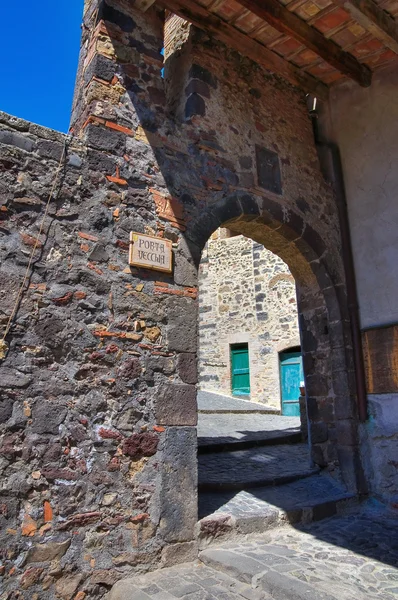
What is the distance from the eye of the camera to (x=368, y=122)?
5414mm

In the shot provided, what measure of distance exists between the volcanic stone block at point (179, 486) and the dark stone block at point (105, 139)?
2.25 metres

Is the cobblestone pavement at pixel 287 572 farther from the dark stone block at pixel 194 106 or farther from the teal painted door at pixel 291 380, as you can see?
the teal painted door at pixel 291 380

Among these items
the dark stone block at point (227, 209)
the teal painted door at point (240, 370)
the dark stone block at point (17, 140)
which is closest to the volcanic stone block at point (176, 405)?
the dark stone block at point (227, 209)

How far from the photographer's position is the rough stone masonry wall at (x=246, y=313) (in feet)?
39.7

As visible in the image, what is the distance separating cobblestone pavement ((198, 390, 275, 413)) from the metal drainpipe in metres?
5.04

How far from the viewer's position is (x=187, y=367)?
3.66 meters

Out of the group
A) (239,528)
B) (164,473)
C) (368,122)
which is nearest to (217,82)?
(368,122)

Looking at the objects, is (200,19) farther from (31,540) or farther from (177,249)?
(31,540)

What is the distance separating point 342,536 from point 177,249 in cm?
269

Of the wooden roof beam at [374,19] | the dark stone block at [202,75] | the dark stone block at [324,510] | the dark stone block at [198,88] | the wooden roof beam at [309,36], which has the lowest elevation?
the dark stone block at [324,510]

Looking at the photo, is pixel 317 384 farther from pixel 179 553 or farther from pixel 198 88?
pixel 198 88

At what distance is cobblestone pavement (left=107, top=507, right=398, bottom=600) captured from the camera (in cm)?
272

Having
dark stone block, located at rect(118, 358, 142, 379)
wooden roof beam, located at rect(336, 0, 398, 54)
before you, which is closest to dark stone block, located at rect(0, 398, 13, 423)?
dark stone block, located at rect(118, 358, 142, 379)

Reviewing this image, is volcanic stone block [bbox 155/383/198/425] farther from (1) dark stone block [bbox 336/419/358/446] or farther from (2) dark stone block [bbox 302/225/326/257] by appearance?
(2) dark stone block [bbox 302/225/326/257]
